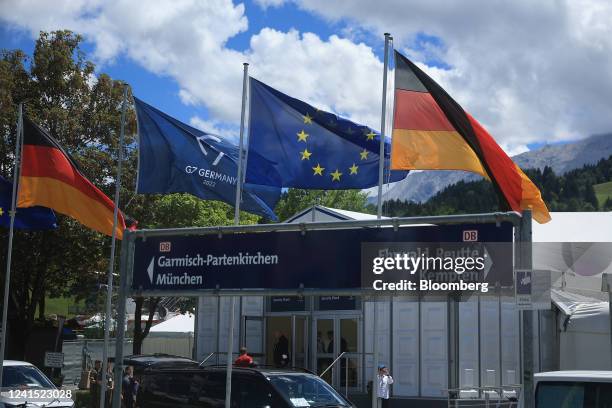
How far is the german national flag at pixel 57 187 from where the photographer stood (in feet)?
52.4

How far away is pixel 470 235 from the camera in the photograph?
31.6 feet

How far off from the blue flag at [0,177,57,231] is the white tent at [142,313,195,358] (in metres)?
23.9

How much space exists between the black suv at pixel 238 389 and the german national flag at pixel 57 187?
112 inches

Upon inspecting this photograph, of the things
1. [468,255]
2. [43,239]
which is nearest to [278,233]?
[468,255]

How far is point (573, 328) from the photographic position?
20.8 m

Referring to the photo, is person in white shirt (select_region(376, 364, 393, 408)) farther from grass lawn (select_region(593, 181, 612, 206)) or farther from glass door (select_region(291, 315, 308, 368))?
grass lawn (select_region(593, 181, 612, 206))

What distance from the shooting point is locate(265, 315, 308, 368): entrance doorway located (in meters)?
26.6

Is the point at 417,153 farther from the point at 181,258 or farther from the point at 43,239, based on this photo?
the point at 43,239

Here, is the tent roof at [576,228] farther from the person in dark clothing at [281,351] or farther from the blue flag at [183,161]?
the blue flag at [183,161]

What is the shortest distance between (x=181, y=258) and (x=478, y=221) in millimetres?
4295

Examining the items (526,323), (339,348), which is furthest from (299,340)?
(526,323)

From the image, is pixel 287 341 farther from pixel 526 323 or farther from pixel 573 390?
pixel 526 323

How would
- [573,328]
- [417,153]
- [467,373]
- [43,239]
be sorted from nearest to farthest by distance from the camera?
1. [417,153]
2. [573,328]
3. [467,373]
4. [43,239]

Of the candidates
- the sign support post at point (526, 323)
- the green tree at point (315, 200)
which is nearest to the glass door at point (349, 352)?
the sign support post at point (526, 323)
